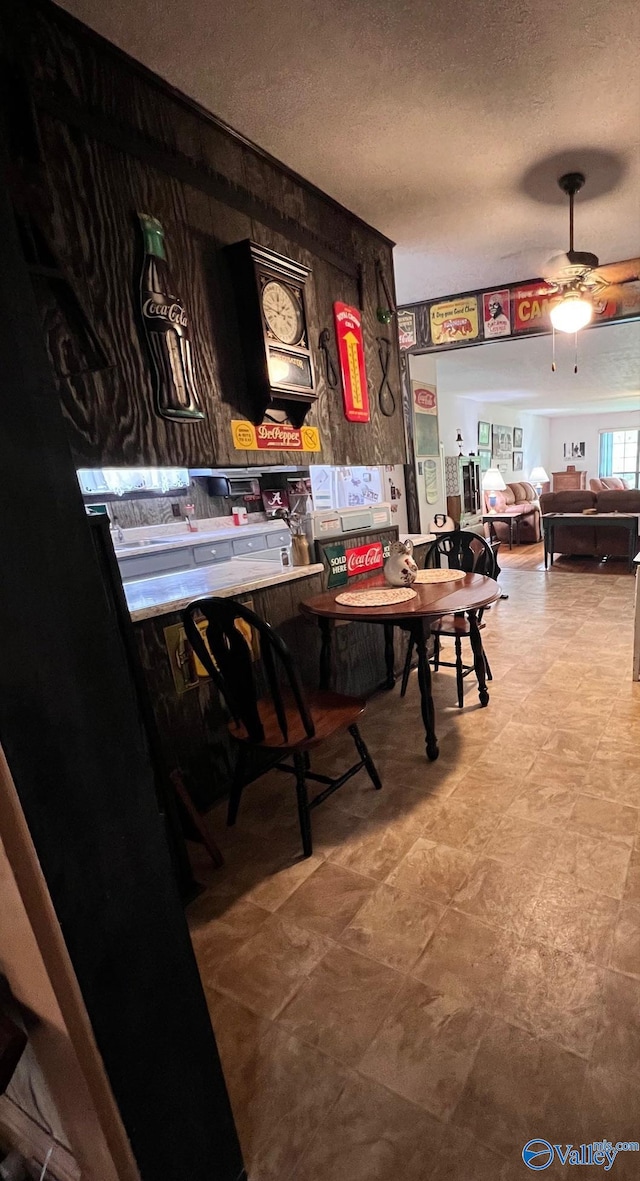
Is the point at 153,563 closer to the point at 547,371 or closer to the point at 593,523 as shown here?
the point at 593,523

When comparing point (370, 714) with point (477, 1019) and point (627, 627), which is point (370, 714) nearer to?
point (477, 1019)

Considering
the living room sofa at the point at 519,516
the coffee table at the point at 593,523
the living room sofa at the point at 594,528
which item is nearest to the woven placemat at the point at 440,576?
the coffee table at the point at 593,523

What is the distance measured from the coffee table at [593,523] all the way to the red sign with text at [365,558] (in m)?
4.06

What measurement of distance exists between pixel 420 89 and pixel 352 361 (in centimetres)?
102

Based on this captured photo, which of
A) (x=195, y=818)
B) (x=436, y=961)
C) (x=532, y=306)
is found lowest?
(x=436, y=961)

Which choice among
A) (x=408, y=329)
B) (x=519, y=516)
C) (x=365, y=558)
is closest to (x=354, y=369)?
(x=365, y=558)

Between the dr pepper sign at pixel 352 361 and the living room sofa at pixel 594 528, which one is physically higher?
the dr pepper sign at pixel 352 361

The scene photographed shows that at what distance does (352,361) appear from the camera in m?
2.54

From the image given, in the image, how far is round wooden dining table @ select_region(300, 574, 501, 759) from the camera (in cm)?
200

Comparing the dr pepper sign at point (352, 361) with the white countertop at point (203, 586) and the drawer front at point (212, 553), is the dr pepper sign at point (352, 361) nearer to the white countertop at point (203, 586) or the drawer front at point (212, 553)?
the white countertop at point (203, 586)

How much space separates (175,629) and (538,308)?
3.21m

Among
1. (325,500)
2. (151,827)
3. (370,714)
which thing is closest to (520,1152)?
(151,827)

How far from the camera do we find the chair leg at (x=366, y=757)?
1.94m

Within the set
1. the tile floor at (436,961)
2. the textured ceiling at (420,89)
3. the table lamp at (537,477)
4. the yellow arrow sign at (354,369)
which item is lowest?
the tile floor at (436,961)
